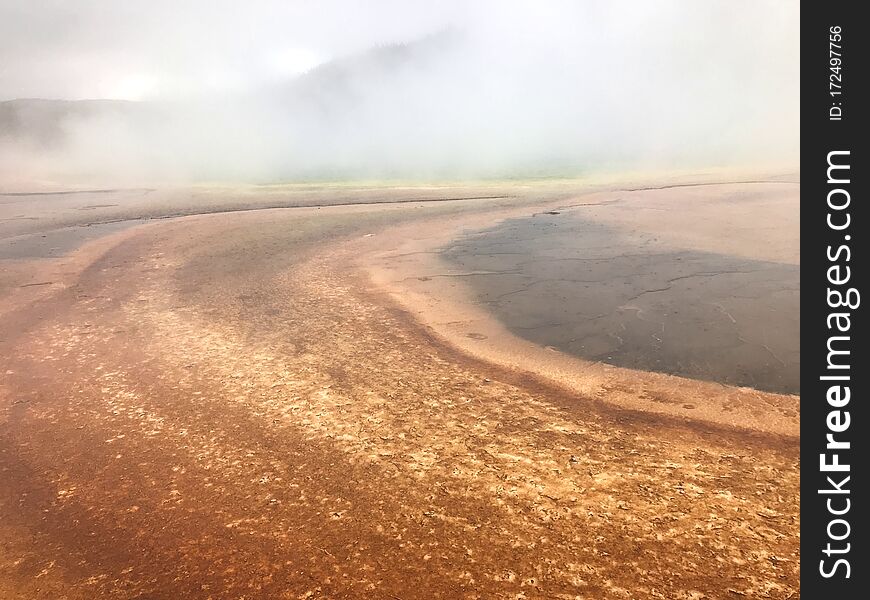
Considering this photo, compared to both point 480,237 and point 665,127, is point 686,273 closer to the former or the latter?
point 480,237

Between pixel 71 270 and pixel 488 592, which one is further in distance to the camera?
pixel 71 270

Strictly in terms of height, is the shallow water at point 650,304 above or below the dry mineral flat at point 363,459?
above
